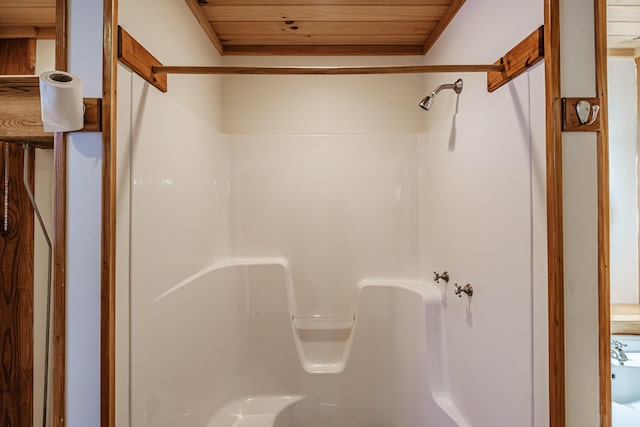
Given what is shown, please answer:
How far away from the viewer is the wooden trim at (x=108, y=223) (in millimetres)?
910

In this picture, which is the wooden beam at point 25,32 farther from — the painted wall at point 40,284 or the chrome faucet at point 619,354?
the chrome faucet at point 619,354

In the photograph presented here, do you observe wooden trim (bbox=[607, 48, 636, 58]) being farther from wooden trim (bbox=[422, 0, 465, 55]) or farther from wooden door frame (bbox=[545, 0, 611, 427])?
wooden door frame (bbox=[545, 0, 611, 427])

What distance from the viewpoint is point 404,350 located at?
1.99 metres

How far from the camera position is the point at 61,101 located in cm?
84

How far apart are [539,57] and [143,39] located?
1.37m

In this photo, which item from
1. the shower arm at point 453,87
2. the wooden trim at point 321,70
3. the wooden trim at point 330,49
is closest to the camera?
the wooden trim at point 321,70

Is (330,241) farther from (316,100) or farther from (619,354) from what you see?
(619,354)

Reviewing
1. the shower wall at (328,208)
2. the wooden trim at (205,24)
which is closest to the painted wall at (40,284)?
the wooden trim at (205,24)

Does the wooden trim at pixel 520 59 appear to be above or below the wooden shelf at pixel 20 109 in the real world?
above

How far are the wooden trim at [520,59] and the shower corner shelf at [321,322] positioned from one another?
165 centimetres

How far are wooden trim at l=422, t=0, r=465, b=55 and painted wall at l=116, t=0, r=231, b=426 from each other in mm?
1398

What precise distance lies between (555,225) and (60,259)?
146 centimetres

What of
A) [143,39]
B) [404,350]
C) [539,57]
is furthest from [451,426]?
[143,39]

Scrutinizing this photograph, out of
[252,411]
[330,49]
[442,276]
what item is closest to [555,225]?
[442,276]
